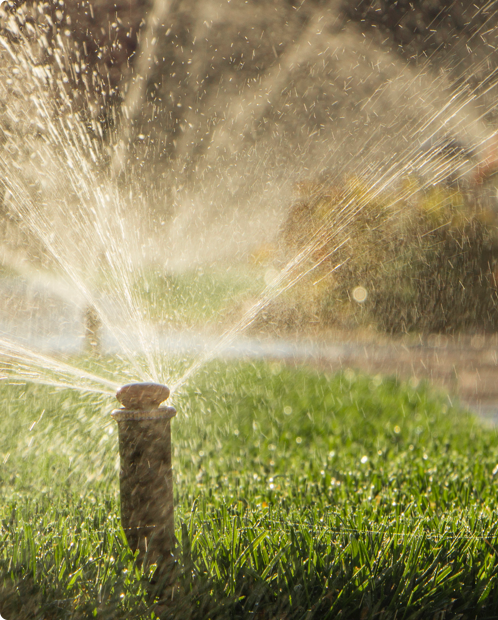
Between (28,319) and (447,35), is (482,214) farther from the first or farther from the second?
(28,319)

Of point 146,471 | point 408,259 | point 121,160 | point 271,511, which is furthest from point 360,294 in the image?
point 146,471

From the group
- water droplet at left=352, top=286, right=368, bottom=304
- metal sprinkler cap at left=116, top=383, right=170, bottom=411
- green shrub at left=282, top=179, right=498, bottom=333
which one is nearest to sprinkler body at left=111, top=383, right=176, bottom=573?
metal sprinkler cap at left=116, top=383, right=170, bottom=411

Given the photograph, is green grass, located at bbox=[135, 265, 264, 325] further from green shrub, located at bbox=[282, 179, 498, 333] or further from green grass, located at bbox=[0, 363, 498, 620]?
green shrub, located at bbox=[282, 179, 498, 333]

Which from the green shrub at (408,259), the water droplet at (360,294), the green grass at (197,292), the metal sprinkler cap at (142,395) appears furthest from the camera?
the water droplet at (360,294)

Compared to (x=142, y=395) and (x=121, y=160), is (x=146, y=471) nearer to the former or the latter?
(x=142, y=395)

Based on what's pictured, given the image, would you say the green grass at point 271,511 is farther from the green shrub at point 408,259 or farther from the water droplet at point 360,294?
the water droplet at point 360,294

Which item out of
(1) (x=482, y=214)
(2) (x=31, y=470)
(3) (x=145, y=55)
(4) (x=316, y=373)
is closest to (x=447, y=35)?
(3) (x=145, y=55)

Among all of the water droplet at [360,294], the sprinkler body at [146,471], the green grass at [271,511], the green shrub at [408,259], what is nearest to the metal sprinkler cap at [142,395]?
the sprinkler body at [146,471]

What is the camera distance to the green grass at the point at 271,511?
1.99 m

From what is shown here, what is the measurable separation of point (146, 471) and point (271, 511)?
997 mm

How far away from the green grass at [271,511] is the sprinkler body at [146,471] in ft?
0.26

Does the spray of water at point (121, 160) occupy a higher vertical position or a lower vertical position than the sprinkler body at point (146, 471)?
higher

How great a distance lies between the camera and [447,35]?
6.52 meters

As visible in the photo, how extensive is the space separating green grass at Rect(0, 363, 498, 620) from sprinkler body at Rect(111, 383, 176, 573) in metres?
0.08
